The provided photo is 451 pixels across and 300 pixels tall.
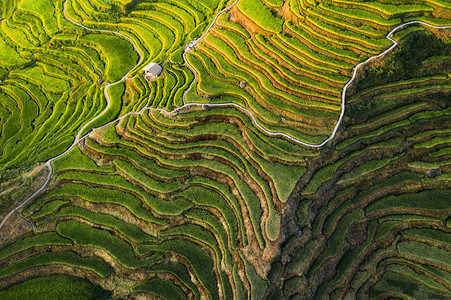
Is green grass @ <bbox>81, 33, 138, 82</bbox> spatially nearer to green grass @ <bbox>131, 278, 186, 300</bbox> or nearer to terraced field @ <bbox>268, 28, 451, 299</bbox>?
green grass @ <bbox>131, 278, 186, 300</bbox>

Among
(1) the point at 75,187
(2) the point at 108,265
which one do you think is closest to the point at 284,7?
(1) the point at 75,187

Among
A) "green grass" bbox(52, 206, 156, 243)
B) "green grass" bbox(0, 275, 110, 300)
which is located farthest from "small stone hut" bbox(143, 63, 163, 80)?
"green grass" bbox(0, 275, 110, 300)

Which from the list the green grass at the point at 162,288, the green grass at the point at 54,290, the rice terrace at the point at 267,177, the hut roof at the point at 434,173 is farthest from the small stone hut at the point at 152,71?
the hut roof at the point at 434,173

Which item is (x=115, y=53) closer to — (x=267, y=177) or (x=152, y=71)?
(x=152, y=71)

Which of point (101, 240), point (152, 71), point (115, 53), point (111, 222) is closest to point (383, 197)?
point (111, 222)

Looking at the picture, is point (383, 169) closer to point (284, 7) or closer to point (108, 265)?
point (284, 7)

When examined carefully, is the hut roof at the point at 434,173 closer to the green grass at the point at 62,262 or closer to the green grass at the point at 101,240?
the green grass at the point at 101,240

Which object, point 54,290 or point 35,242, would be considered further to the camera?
point 35,242
